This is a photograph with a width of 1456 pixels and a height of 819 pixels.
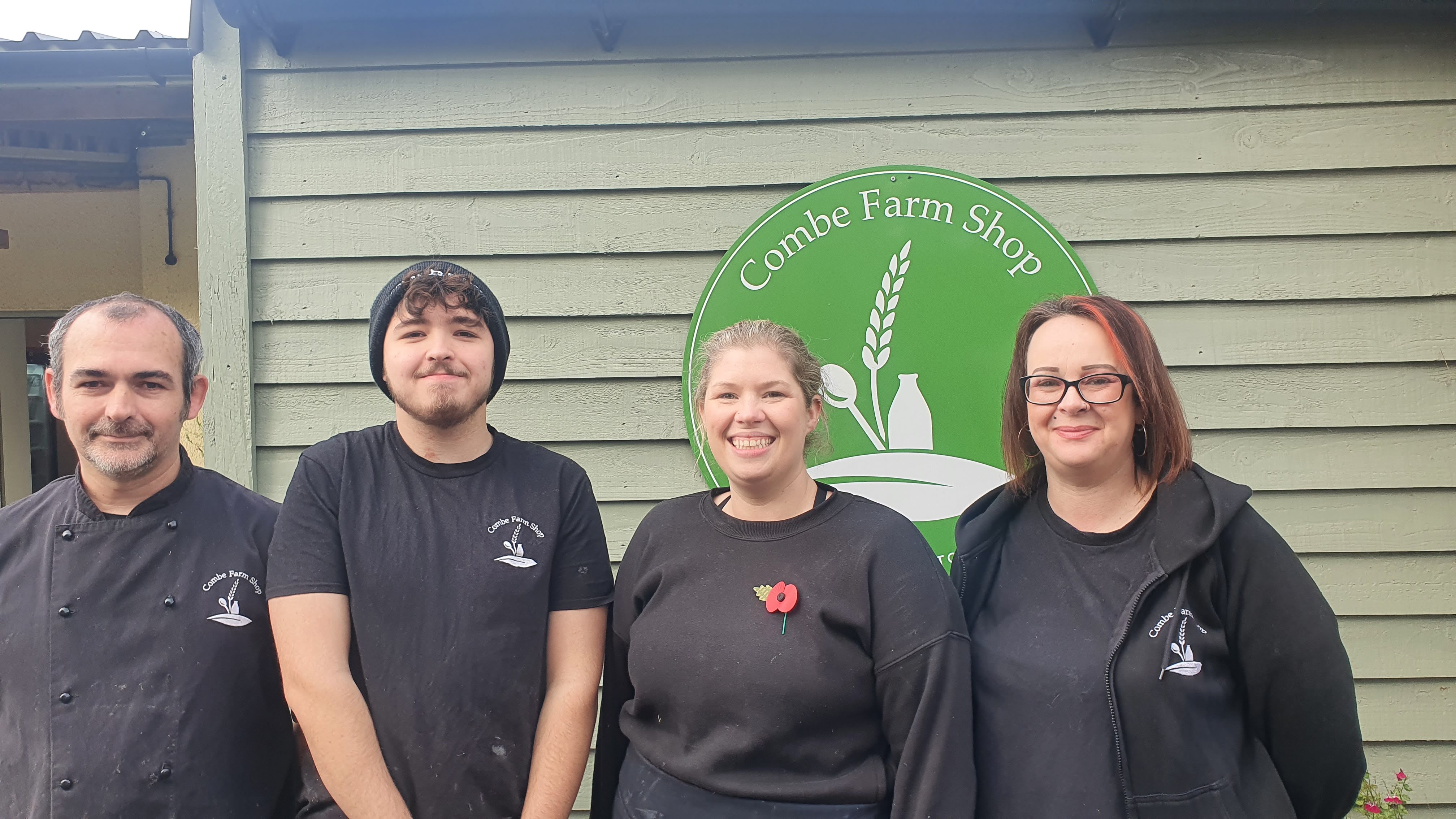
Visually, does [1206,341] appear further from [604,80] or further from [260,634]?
[260,634]

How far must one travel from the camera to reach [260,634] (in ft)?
5.81

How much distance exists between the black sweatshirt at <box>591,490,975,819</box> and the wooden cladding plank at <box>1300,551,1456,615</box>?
1785 millimetres

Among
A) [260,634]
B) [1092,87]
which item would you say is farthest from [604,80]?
[260,634]

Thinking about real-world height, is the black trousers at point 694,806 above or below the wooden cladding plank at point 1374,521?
below

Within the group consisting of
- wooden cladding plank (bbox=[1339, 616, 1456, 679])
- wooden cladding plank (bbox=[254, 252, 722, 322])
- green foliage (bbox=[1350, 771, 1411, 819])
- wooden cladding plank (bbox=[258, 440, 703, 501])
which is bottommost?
green foliage (bbox=[1350, 771, 1411, 819])

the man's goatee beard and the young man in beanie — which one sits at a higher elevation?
the man's goatee beard

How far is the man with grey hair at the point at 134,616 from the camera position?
165 cm

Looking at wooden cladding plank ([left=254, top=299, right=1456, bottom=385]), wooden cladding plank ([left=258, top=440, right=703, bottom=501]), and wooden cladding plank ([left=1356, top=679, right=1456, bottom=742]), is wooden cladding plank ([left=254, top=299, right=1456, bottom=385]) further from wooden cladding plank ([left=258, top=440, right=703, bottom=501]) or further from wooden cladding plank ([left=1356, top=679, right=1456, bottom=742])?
wooden cladding plank ([left=1356, top=679, right=1456, bottom=742])

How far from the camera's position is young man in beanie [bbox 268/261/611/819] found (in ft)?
5.28

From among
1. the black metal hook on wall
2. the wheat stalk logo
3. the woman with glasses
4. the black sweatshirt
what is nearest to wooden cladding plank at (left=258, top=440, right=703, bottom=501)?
the wheat stalk logo

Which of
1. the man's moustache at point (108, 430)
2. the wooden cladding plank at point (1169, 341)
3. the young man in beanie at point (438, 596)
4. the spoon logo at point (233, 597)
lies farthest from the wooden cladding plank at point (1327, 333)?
the man's moustache at point (108, 430)

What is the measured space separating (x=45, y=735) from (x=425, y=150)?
1.77 metres

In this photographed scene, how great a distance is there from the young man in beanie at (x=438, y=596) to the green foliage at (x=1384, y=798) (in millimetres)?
2254

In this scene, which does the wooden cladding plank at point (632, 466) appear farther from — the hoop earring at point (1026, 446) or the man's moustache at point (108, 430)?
the hoop earring at point (1026, 446)
